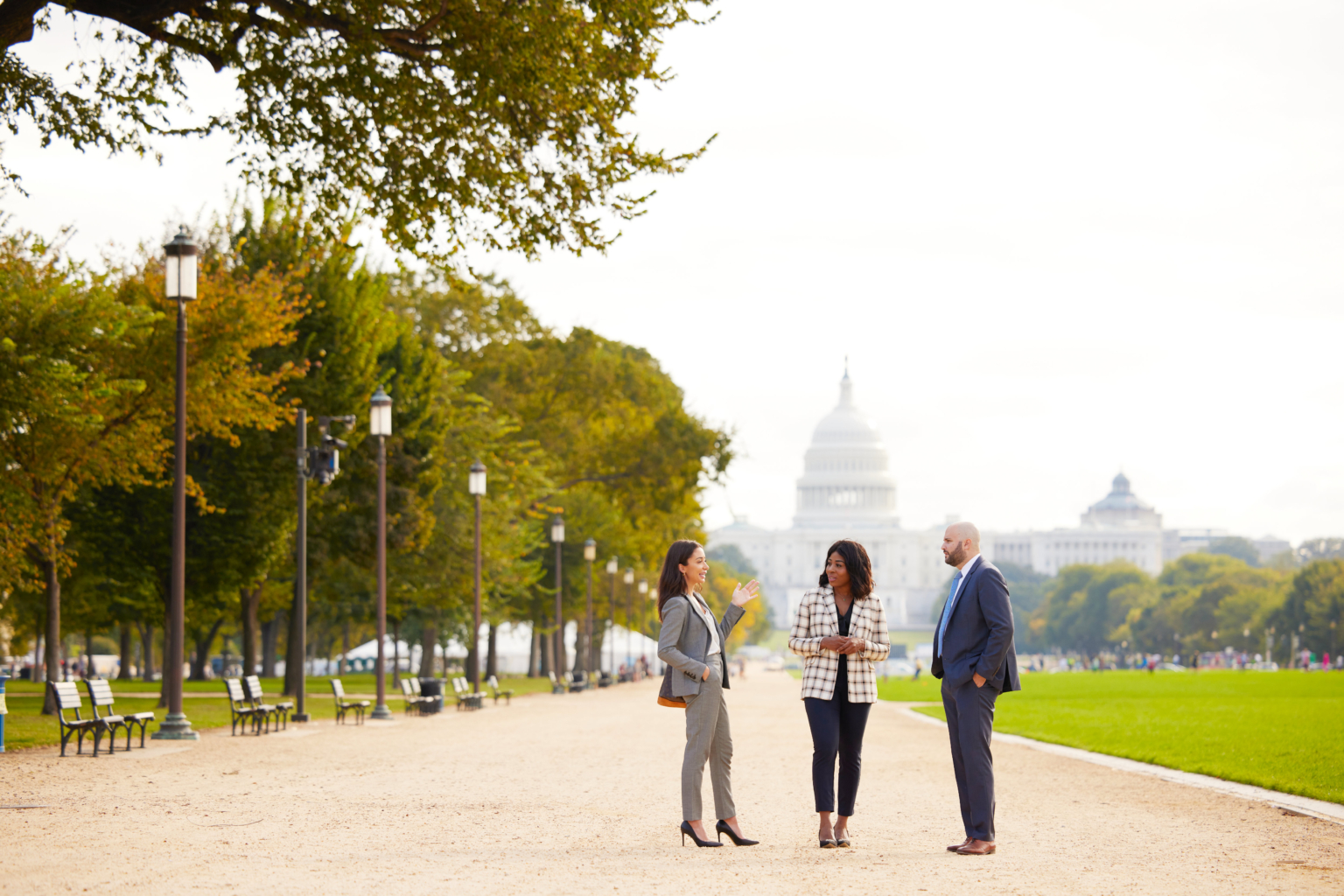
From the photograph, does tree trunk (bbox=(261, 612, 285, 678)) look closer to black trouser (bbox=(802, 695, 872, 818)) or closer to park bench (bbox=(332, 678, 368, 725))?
park bench (bbox=(332, 678, 368, 725))

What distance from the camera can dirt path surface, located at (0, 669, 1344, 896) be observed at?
30.5 feet

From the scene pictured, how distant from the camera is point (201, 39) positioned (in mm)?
17141

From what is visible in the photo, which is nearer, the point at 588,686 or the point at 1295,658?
the point at 588,686

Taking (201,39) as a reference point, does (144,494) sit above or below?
below

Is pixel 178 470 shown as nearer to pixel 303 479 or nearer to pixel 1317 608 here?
pixel 303 479

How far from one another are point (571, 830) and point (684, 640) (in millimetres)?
2137

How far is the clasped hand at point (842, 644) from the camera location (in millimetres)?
10406

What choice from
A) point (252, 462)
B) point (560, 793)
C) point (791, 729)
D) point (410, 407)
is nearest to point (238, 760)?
point (560, 793)

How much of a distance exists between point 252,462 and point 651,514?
28247 millimetres

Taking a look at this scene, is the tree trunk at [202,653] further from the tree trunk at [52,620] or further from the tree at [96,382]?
the tree trunk at [52,620]

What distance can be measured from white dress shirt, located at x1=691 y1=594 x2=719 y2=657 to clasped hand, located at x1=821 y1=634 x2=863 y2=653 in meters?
0.73

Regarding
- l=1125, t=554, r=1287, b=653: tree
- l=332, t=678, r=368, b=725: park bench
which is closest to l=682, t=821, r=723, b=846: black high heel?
l=332, t=678, r=368, b=725: park bench

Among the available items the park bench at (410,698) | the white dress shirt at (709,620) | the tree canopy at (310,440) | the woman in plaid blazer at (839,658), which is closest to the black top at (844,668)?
the woman in plaid blazer at (839,658)

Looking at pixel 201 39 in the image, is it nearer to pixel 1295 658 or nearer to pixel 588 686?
pixel 588 686
